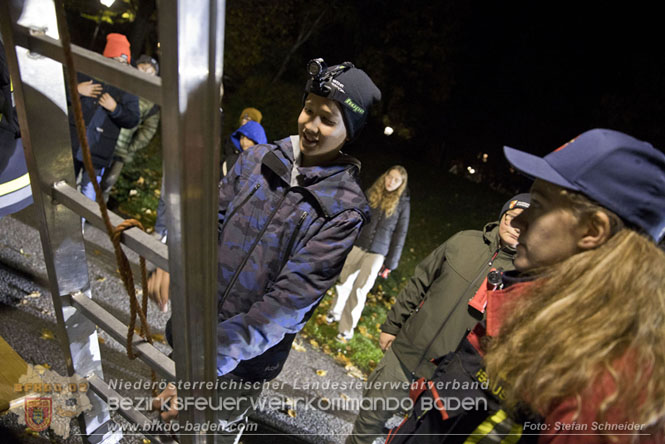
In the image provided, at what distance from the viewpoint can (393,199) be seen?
5.15 metres

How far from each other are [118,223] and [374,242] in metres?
3.93

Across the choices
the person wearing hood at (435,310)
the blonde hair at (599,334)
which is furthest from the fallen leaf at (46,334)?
the blonde hair at (599,334)

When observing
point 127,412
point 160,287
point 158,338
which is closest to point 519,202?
point 160,287

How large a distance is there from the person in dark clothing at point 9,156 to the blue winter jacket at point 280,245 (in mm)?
1406

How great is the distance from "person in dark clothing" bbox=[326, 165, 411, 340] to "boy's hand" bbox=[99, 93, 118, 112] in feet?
10.5

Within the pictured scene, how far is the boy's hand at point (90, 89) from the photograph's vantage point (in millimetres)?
4322

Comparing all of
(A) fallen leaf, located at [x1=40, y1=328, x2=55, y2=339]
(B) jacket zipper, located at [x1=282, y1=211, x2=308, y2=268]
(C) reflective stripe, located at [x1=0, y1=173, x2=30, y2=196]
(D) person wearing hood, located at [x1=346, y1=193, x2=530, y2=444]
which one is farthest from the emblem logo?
(D) person wearing hood, located at [x1=346, y1=193, x2=530, y2=444]

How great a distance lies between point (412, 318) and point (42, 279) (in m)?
3.54

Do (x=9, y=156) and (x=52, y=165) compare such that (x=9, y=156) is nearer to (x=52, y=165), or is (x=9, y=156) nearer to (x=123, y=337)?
(x=52, y=165)

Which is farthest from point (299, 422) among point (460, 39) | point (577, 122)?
point (577, 122)

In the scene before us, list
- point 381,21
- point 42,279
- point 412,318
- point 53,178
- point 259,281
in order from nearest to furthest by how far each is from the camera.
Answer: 1. point 53,178
2. point 259,281
3. point 412,318
4. point 42,279
5. point 381,21

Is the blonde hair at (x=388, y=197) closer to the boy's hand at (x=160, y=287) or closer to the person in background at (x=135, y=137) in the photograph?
the person in background at (x=135, y=137)

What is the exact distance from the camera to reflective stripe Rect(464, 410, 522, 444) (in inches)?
60.1

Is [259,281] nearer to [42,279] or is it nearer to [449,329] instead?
[449,329]
